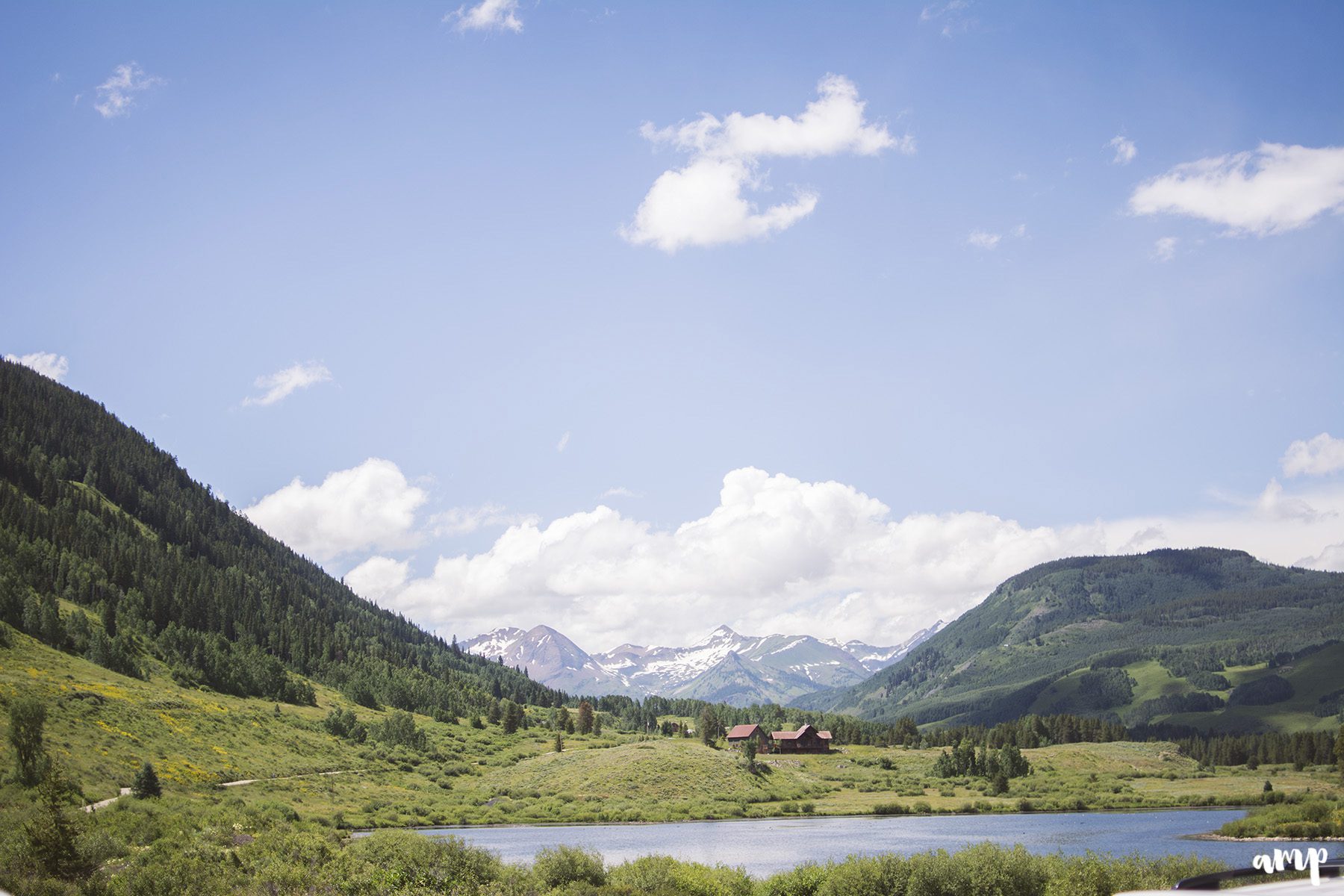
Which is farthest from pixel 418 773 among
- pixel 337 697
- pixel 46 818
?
pixel 46 818

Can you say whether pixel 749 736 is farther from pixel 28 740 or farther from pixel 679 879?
pixel 679 879

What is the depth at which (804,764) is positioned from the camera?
159m

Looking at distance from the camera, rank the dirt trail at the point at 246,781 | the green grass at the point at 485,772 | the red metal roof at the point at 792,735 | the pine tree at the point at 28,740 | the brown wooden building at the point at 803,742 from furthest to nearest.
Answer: the red metal roof at the point at 792,735, the brown wooden building at the point at 803,742, the green grass at the point at 485,772, the dirt trail at the point at 246,781, the pine tree at the point at 28,740

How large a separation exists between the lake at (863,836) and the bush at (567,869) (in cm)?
1268

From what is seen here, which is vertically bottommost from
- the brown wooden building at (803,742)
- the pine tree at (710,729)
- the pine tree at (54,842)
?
the brown wooden building at (803,742)

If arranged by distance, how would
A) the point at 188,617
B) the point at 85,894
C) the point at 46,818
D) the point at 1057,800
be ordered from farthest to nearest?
the point at 188,617, the point at 1057,800, the point at 46,818, the point at 85,894

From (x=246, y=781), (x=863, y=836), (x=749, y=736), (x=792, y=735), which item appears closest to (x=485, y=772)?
(x=246, y=781)

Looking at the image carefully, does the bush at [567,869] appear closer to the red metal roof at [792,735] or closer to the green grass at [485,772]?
the green grass at [485,772]

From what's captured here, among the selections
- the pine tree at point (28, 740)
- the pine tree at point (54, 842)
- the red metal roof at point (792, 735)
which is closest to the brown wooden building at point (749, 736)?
the red metal roof at point (792, 735)

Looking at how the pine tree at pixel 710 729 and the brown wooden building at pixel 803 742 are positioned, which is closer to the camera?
the pine tree at pixel 710 729

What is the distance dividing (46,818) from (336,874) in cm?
1237

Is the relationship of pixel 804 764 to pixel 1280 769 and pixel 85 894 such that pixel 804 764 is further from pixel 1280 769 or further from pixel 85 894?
pixel 85 894

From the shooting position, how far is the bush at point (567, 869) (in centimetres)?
4206

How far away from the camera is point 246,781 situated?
93250mm
